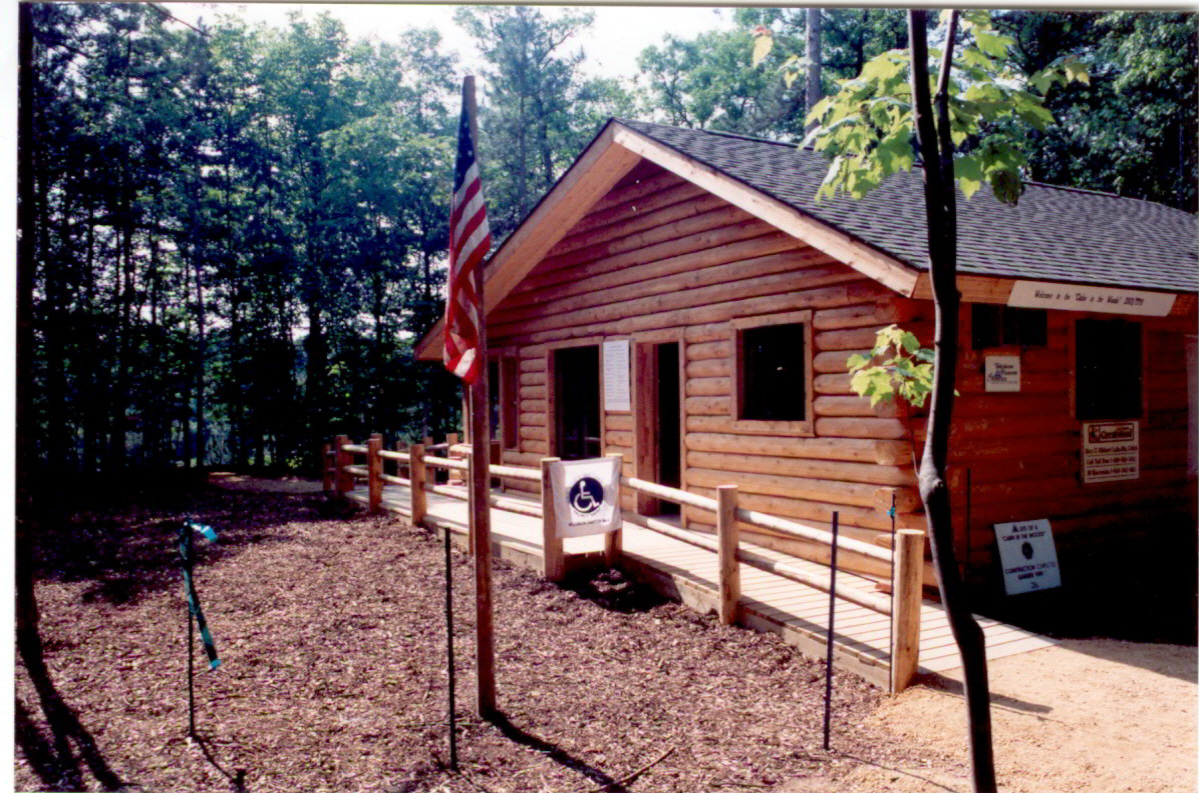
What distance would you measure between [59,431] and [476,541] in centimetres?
1496

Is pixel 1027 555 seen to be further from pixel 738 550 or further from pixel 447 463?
pixel 447 463

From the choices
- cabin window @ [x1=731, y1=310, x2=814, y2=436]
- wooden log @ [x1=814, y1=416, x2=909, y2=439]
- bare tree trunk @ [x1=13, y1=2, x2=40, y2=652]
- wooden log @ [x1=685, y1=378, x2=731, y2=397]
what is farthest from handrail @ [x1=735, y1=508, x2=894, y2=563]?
bare tree trunk @ [x1=13, y1=2, x2=40, y2=652]

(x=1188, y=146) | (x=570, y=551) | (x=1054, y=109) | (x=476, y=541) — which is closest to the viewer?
(x=476, y=541)

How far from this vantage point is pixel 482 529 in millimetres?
4793

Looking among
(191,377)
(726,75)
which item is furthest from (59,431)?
(726,75)

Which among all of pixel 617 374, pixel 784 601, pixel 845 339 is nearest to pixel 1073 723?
pixel 784 601

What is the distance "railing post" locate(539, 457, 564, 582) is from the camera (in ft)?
24.6

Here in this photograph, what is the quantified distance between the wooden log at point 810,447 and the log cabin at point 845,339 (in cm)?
2

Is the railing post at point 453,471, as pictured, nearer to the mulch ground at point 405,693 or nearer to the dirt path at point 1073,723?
the mulch ground at point 405,693

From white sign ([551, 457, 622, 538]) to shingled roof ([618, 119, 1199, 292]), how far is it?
2819 millimetres

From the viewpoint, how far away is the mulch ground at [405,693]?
4203 millimetres

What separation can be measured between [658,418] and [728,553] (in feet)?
12.5

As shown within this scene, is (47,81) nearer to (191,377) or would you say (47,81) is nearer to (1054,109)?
(191,377)

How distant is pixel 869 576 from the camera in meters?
7.04
